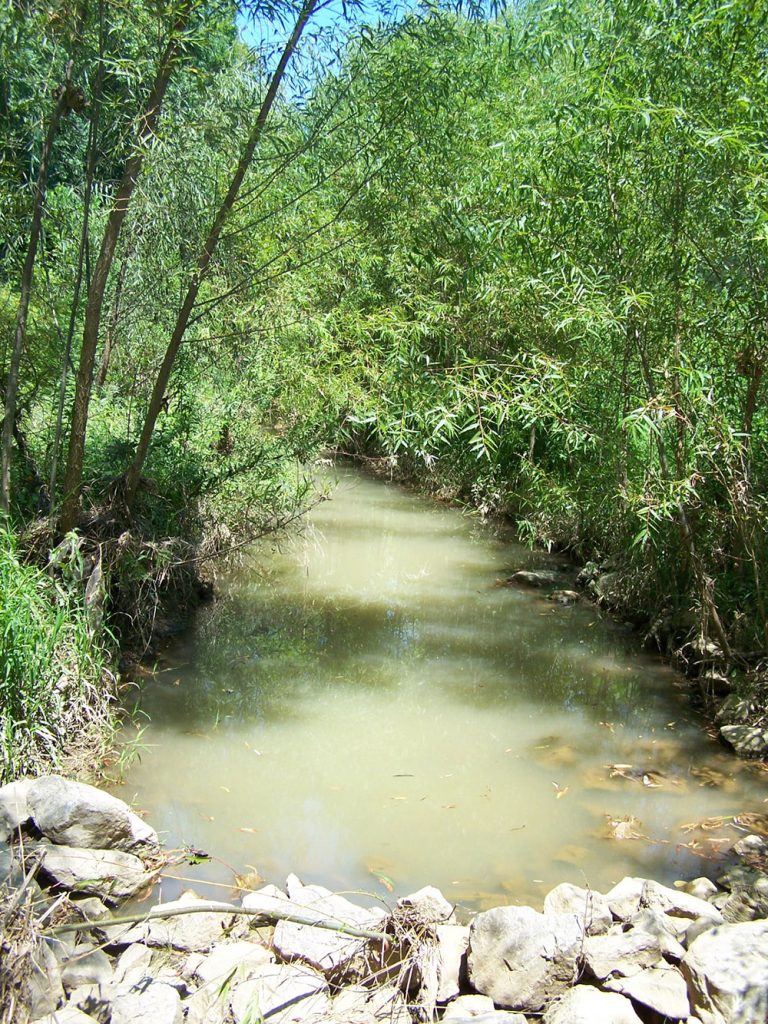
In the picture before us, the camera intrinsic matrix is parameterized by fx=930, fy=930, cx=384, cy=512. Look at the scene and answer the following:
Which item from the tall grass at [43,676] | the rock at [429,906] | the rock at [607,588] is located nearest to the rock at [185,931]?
the rock at [429,906]

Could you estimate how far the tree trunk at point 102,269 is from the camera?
202 inches

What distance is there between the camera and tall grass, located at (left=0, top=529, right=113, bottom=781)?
4.09 meters

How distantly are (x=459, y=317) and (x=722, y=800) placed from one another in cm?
558

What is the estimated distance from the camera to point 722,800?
4641 millimetres

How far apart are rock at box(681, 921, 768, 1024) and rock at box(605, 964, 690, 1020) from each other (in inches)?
1.5

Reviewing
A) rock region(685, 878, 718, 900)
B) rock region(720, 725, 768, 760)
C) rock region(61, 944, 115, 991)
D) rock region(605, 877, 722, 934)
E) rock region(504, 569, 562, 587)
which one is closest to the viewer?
rock region(61, 944, 115, 991)

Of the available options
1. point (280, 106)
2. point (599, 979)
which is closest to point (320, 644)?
point (280, 106)

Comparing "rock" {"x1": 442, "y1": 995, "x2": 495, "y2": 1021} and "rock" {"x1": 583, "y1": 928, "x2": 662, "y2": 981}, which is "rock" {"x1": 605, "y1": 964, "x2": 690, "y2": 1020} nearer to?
"rock" {"x1": 583, "y1": 928, "x2": 662, "y2": 981}

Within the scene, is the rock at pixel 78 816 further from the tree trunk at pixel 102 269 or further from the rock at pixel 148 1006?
the tree trunk at pixel 102 269

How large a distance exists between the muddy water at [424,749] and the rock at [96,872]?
25 centimetres

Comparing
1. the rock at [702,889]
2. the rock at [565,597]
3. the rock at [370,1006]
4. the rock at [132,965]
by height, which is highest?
the rock at [565,597]

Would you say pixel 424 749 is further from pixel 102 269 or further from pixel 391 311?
pixel 391 311

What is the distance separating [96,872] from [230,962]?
Answer: 790 millimetres

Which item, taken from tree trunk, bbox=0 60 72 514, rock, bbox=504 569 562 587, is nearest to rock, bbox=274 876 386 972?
tree trunk, bbox=0 60 72 514
